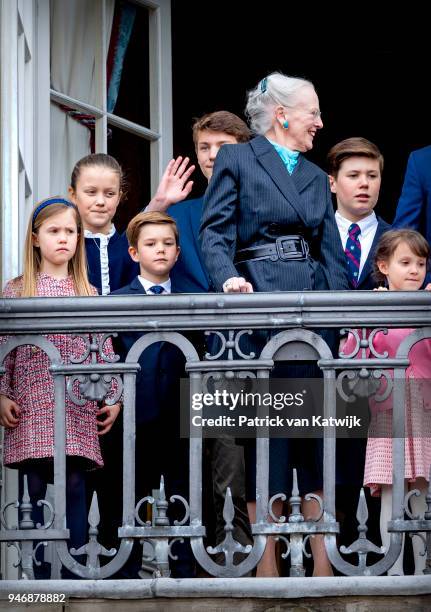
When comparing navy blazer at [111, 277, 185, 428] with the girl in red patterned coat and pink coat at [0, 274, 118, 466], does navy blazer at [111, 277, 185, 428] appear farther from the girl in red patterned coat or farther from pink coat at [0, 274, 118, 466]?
pink coat at [0, 274, 118, 466]

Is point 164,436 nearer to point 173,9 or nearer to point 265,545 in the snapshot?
point 265,545

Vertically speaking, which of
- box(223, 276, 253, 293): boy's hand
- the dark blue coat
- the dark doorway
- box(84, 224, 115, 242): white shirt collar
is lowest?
box(223, 276, 253, 293): boy's hand

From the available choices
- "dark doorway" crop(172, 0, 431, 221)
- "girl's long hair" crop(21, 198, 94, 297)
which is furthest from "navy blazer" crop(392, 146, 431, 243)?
"dark doorway" crop(172, 0, 431, 221)

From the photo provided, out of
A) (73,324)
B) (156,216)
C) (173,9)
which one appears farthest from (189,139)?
(73,324)

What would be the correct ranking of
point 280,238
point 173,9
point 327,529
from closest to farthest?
1. point 327,529
2. point 280,238
3. point 173,9

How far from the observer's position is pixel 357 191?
305 inches

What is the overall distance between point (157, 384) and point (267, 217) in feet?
2.69

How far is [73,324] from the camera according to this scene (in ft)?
21.7

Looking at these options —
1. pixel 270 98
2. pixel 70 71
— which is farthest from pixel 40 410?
pixel 70 71

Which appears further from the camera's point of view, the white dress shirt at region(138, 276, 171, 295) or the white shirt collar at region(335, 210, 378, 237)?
the white shirt collar at region(335, 210, 378, 237)

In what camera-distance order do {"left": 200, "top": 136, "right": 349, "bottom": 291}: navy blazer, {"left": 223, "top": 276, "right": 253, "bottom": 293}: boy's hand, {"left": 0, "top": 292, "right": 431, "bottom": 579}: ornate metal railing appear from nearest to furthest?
{"left": 0, "top": 292, "right": 431, "bottom": 579}: ornate metal railing
{"left": 223, "top": 276, "right": 253, "bottom": 293}: boy's hand
{"left": 200, "top": 136, "right": 349, "bottom": 291}: navy blazer

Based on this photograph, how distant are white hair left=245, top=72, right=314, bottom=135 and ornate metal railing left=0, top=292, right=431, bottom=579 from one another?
994mm

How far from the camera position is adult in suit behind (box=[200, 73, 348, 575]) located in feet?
22.9

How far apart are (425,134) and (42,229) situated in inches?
213
